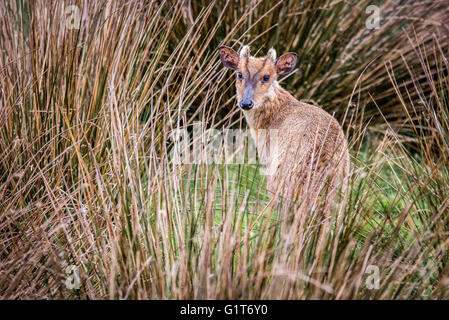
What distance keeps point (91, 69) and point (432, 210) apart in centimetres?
181

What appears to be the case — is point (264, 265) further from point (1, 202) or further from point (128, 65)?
point (128, 65)

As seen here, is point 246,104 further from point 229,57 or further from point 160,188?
point 160,188

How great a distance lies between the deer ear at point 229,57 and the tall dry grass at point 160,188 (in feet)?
0.48

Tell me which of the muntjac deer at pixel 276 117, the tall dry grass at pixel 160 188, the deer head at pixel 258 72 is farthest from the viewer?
the deer head at pixel 258 72

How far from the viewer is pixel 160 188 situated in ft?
7.61

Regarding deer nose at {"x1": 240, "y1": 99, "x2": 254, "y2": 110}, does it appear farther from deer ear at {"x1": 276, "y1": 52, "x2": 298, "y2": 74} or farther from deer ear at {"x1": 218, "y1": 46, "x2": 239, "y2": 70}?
deer ear at {"x1": 276, "y1": 52, "x2": 298, "y2": 74}

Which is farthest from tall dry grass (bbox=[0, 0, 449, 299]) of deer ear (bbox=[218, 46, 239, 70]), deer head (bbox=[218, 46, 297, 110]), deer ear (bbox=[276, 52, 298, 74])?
deer ear (bbox=[276, 52, 298, 74])

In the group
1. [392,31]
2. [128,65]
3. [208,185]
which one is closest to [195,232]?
[208,185]

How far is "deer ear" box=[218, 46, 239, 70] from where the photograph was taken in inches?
128

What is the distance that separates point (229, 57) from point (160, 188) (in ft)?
4.09

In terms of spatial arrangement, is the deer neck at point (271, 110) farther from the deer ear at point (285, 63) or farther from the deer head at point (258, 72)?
the deer ear at point (285, 63)

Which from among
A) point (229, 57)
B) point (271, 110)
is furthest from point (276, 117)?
point (229, 57)

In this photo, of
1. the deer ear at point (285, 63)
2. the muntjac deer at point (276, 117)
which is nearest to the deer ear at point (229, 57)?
the muntjac deer at point (276, 117)

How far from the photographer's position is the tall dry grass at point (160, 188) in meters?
2.03
